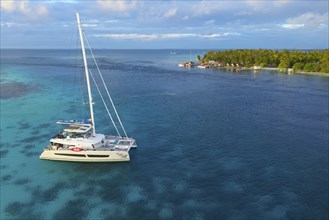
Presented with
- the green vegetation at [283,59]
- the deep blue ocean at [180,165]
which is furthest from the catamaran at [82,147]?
the green vegetation at [283,59]

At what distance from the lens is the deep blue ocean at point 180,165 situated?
1335 inches

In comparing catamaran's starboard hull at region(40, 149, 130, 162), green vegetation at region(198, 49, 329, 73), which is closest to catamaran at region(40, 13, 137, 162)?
catamaran's starboard hull at region(40, 149, 130, 162)

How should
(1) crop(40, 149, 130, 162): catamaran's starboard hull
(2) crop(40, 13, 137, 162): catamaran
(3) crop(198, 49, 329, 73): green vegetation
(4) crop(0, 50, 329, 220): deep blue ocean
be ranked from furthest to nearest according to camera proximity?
(3) crop(198, 49, 329, 73): green vegetation
(2) crop(40, 13, 137, 162): catamaran
(1) crop(40, 149, 130, 162): catamaran's starboard hull
(4) crop(0, 50, 329, 220): deep blue ocean

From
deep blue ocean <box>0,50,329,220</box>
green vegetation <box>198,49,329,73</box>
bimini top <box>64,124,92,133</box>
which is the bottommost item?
deep blue ocean <box>0,50,329,220</box>

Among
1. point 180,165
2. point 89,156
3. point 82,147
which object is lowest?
point 180,165

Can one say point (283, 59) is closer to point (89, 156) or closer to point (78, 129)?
point (78, 129)

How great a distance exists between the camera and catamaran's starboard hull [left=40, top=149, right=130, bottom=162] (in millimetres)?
44100

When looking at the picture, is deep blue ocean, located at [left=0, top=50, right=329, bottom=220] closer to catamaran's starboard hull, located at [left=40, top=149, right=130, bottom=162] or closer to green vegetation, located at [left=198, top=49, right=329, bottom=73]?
catamaran's starboard hull, located at [left=40, top=149, right=130, bottom=162]

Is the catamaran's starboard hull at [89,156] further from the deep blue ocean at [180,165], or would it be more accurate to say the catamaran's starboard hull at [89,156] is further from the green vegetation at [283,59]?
the green vegetation at [283,59]

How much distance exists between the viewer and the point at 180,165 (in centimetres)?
4412

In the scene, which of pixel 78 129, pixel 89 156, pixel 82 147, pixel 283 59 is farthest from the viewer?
pixel 283 59

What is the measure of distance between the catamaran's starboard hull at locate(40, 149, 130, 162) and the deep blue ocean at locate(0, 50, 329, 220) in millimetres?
892

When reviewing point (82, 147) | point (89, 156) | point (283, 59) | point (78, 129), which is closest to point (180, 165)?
point (89, 156)

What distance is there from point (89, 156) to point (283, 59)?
460 ft
